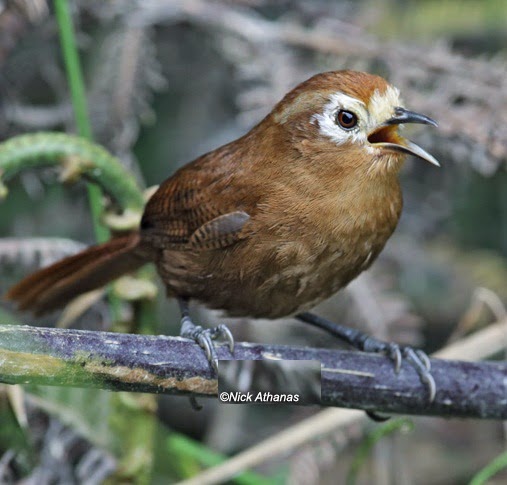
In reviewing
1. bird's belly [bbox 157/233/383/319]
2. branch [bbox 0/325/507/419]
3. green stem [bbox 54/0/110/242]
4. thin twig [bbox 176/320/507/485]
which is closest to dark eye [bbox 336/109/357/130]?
bird's belly [bbox 157/233/383/319]

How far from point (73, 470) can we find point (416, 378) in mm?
1307

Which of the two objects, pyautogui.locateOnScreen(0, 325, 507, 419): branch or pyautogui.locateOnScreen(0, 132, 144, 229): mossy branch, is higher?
pyautogui.locateOnScreen(0, 132, 144, 229): mossy branch

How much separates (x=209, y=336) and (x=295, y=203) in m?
0.46

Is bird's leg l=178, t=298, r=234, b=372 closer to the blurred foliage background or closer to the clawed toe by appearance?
the blurred foliage background

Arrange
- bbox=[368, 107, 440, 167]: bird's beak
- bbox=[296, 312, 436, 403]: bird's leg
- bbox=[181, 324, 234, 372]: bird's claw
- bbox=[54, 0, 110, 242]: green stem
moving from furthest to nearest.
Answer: bbox=[54, 0, 110, 242]: green stem → bbox=[296, 312, 436, 403]: bird's leg → bbox=[368, 107, 440, 167]: bird's beak → bbox=[181, 324, 234, 372]: bird's claw

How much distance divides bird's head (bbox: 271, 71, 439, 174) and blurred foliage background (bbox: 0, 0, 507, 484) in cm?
82

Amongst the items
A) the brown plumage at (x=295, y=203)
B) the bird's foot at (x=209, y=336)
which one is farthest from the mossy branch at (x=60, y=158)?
the bird's foot at (x=209, y=336)

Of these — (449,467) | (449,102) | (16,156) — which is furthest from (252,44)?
(449,467)

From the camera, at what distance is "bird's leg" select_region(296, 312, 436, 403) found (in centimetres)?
265

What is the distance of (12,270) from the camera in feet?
12.9

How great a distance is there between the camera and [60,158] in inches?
106

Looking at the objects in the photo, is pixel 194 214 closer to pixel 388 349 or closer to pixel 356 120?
pixel 356 120

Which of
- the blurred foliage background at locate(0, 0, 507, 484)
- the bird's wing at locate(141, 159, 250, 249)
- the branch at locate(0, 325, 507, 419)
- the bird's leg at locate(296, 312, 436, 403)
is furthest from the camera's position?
the blurred foliage background at locate(0, 0, 507, 484)

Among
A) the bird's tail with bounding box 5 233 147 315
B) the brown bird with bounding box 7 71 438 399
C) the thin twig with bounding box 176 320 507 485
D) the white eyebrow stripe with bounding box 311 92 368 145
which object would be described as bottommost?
the thin twig with bounding box 176 320 507 485
